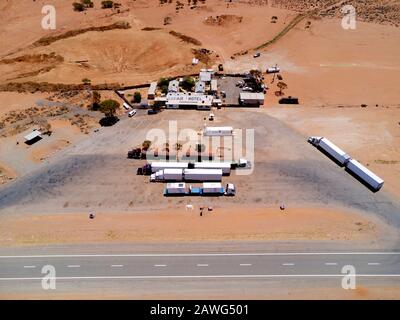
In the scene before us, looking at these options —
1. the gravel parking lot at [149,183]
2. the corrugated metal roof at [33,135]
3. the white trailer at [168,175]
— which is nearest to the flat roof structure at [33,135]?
the corrugated metal roof at [33,135]

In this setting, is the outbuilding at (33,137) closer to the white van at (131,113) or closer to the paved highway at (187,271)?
the white van at (131,113)

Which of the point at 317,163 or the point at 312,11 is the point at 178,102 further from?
the point at 312,11

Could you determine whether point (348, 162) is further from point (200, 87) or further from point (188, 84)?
point (188, 84)

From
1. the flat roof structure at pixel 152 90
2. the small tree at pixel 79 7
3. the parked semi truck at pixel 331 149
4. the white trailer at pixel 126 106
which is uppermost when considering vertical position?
the small tree at pixel 79 7

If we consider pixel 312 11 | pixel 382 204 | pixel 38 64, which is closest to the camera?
pixel 382 204

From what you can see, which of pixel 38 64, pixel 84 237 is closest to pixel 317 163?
pixel 84 237

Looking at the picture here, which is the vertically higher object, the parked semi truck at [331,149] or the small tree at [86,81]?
the small tree at [86,81]

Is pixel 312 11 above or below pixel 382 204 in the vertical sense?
above
